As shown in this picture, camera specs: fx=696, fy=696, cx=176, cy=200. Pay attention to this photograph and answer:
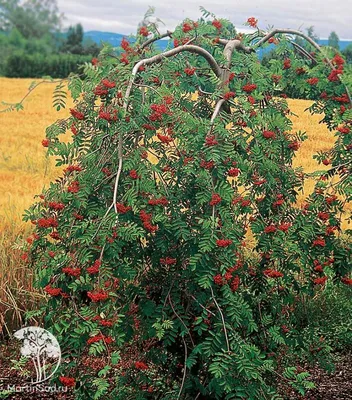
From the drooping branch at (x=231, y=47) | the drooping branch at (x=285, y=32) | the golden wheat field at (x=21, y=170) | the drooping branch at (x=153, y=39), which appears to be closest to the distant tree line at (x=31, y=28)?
the golden wheat field at (x=21, y=170)

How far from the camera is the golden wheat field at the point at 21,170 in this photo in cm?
414

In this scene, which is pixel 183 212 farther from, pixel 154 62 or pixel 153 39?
pixel 153 39

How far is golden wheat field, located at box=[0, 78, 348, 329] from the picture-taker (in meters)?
4.14

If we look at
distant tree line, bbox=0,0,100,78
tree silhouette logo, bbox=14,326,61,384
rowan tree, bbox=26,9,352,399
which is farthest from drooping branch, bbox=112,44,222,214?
tree silhouette logo, bbox=14,326,61,384

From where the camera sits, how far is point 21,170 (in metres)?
7.28

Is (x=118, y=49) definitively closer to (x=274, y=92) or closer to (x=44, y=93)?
(x=274, y=92)

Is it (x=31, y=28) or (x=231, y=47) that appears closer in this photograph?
(x=31, y=28)

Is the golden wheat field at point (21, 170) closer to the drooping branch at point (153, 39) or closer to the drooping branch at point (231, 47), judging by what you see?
the drooping branch at point (231, 47)

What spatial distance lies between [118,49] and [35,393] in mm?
1892

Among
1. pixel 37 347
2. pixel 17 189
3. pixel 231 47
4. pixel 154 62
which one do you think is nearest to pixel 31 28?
pixel 154 62

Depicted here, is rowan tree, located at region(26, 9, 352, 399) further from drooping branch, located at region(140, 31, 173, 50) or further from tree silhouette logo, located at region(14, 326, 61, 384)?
tree silhouette logo, located at region(14, 326, 61, 384)

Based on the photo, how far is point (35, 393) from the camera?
366cm

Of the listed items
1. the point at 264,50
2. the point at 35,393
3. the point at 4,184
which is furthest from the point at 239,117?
the point at 4,184

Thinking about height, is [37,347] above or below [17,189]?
below
